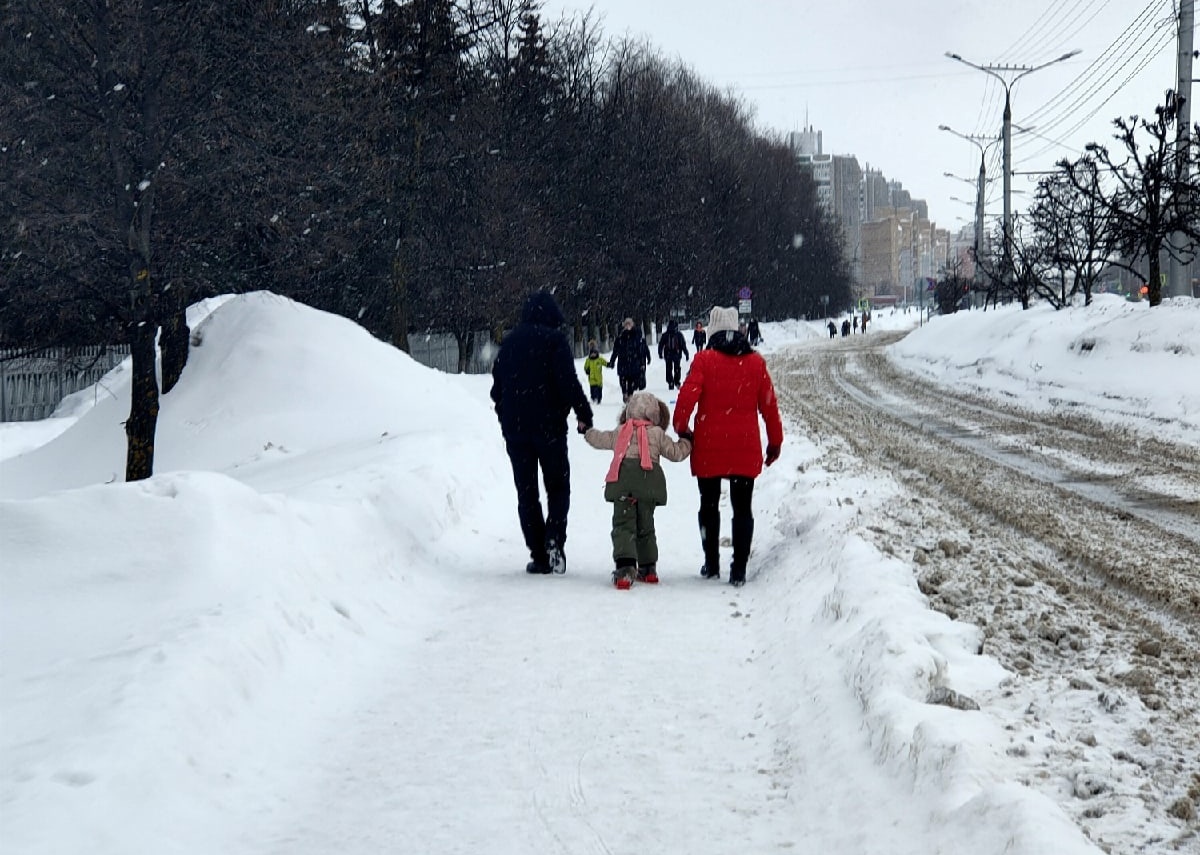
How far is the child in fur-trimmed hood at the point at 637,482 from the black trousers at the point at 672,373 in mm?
19404

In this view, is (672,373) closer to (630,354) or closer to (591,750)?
(630,354)

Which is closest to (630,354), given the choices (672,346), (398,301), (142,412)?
(672,346)

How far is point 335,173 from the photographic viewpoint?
1814 cm

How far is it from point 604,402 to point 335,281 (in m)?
7.13

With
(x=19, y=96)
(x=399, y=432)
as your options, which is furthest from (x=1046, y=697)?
(x=19, y=96)

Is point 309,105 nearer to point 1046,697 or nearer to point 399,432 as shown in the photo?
point 399,432

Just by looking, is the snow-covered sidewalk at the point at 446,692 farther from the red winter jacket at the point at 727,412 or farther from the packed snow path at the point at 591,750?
the red winter jacket at the point at 727,412

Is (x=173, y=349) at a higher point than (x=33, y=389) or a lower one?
higher

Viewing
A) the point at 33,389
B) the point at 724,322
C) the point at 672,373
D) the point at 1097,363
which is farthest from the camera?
the point at 33,389

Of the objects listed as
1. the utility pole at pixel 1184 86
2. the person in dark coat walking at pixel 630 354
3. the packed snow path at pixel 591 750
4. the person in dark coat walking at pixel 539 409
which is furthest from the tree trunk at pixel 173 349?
the utility pole at pixel 1184 86

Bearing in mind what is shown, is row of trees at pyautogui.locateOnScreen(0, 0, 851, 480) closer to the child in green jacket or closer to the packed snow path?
the child in green jacket

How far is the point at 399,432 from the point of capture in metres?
14.2

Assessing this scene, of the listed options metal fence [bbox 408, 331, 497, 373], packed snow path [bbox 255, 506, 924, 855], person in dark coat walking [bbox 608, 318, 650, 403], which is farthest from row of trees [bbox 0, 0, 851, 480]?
packed snow path [bbox 255, 506, 924, 855]

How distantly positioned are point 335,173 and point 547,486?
1137cm
